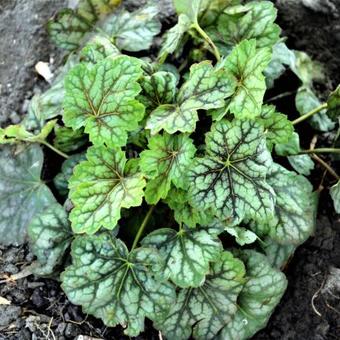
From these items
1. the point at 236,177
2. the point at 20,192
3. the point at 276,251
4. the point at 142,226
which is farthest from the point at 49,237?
the point at 276,251

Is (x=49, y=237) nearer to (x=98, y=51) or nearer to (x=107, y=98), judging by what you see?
(x=107, y=98)

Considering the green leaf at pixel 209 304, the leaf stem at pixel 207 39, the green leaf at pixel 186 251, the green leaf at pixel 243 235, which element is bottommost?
the green leaf at pixel 209 304

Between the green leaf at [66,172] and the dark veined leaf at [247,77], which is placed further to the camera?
the green leaf at [66,172]

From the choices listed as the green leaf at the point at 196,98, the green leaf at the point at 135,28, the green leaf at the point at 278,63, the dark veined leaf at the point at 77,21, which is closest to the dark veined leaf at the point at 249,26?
the green leaf at the point at 278,63

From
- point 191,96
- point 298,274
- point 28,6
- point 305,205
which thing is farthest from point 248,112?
point 28,6

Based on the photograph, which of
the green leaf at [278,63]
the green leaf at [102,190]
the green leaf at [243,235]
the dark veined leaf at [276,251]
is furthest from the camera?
the green leaf at [278,63]

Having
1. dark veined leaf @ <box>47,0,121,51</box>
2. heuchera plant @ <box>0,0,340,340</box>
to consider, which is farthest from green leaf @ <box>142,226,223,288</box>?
dark veined leaf @ <box>47,0,121,51</box>

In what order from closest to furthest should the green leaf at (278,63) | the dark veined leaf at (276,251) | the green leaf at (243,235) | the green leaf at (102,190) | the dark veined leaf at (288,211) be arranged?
the green leaf at (102,190), the green leaf at (243,235), the dark veined leaf at (288,211), the dark veined leaf at (276,251), the green leaf at (278,63)

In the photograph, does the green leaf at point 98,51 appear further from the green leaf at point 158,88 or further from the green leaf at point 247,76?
the green leaf at point 247,76
